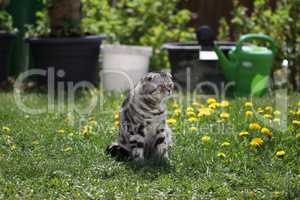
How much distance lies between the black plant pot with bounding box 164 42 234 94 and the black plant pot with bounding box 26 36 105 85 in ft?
3.19

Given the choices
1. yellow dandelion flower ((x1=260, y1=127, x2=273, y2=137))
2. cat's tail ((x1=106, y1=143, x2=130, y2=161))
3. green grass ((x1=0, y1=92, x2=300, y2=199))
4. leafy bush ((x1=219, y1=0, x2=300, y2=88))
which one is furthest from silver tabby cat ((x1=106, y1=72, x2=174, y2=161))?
leafy bush ((x1=219, y1=0, x2=300, y2=88))

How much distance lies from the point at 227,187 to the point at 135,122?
780mm

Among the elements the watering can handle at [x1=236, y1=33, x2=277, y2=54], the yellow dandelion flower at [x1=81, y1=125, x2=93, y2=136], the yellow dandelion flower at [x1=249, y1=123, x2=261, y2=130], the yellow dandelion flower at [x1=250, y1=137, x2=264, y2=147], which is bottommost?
the yellow dandelion flower at [x1=250, y1=137, x2=264, y2=147]

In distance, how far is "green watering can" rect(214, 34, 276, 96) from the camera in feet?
22.5

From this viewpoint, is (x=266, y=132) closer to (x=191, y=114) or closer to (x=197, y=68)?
(x=191, y=114)

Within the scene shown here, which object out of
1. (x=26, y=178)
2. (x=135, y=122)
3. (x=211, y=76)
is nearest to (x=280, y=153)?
(x=135, y=122)

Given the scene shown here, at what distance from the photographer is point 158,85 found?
4.09m

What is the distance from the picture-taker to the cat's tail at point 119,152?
4.33 m

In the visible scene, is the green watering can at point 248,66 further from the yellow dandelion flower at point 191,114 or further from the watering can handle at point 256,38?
the yellow dandelion flower at point 191,114

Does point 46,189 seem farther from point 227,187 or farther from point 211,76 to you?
point 211,76

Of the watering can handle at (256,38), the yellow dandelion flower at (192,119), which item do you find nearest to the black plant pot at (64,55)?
the watering can handle at (256,38)

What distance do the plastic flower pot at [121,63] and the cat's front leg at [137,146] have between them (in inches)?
130

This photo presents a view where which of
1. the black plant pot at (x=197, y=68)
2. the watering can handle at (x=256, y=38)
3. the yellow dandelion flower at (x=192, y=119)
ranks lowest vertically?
the yellow dandelion flower at (x=192, y=119)

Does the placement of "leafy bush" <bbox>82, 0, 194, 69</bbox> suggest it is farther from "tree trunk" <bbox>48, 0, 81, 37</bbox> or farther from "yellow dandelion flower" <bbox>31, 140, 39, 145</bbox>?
"yellow dandelion flower" <bbox>31, 140, 39, 145</bbox>
